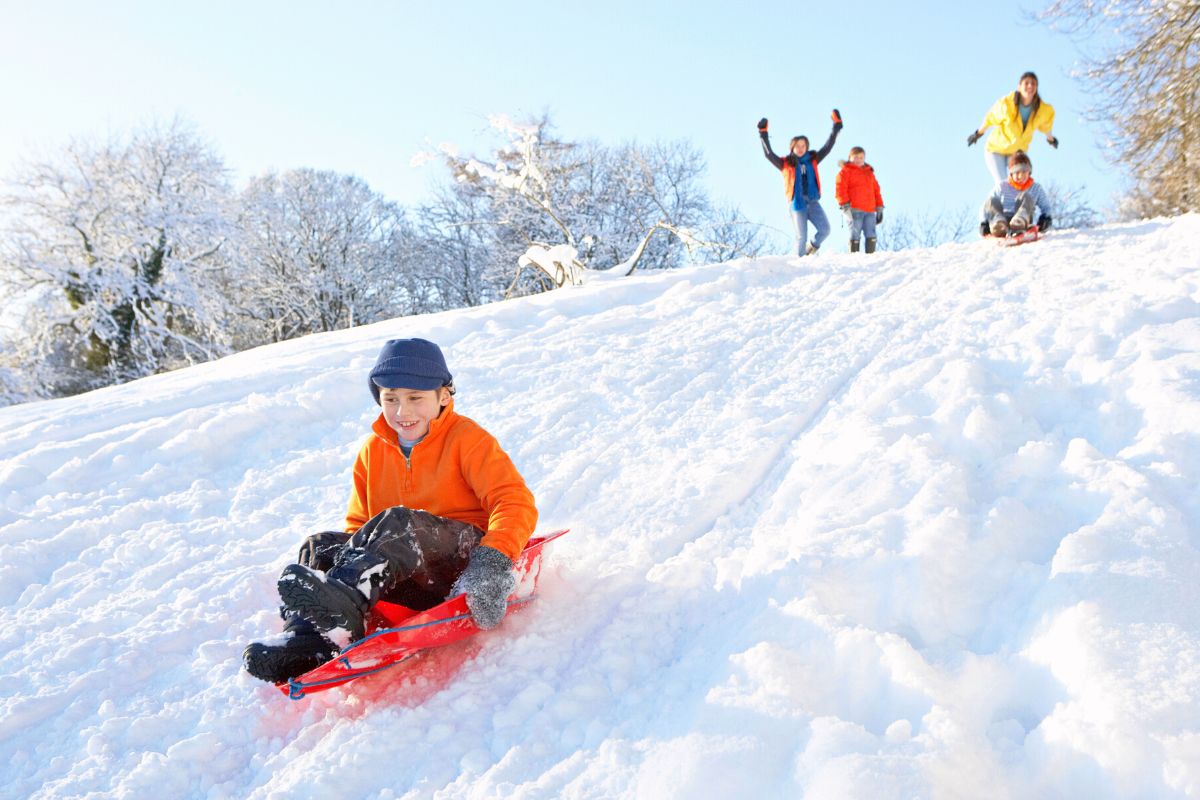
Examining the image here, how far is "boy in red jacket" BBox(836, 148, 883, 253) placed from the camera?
29.6 feet

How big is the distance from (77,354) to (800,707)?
1976 centimetres

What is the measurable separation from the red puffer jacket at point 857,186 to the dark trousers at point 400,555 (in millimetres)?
7790

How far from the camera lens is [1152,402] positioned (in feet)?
9.15

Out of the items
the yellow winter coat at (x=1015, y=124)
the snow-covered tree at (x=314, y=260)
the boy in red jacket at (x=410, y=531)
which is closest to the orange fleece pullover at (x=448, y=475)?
the boy in red jacket at (x=410, y=531)

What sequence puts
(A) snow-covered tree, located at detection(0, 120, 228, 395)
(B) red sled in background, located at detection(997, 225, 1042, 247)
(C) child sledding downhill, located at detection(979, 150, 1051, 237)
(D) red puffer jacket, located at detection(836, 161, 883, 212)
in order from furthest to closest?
1. (A) snow-covered tree, located at detection(0, 120, 228, 395)
2. (D) red puffer jacket, located at detection(836, 161, 883, 212)
3. (C) child sledding downhill, located at detection(979, 150, 1051, 237)
4. (B) red sled in background, located at detection(997, 225, 1042, 247)

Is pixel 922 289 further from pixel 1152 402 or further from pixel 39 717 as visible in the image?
pixel 39 717

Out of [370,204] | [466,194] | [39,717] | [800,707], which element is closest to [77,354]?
[370,204]

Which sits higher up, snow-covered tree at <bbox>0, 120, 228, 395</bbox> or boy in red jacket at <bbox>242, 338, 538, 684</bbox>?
snow-covered tree at <bbox>0, 120, 228, 395</bbox>

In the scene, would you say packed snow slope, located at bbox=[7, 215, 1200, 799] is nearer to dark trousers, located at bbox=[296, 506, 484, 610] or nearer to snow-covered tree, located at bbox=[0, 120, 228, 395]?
dark trousers, located at bbox=[296, 506, 484, 610]

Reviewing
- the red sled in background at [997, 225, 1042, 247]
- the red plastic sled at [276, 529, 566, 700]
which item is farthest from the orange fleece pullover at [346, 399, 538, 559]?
the red sled in background at [997, 225, 1042, 247]

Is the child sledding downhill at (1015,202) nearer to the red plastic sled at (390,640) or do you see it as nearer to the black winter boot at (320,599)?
the red plastic sled at (390,640)

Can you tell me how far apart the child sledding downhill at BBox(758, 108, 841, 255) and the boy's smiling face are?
7.02 m

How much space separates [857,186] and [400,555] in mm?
8165

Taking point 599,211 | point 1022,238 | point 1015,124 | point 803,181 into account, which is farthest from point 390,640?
point 599,211
